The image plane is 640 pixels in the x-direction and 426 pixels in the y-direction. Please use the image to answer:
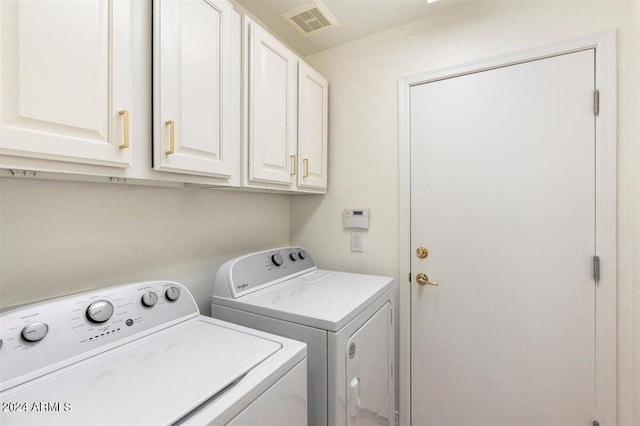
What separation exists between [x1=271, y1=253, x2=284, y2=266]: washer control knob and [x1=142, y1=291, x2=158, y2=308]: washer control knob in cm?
68

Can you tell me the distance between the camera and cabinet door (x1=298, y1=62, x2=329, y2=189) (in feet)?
5.82

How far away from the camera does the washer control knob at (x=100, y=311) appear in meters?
0.93

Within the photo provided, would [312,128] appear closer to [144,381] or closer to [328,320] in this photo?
[328,320]

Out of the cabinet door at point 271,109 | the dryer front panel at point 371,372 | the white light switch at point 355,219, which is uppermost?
the cabinet door at point 271,109

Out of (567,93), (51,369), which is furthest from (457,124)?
(51,369)

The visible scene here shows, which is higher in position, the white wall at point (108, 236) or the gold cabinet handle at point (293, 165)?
A: the gold cabinet handle at point (293, 165)

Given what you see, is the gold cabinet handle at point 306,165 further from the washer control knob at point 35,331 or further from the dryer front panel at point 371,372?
the washer control knob at point 35,331

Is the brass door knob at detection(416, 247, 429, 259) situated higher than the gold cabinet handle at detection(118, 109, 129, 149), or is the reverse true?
the gold cabinet handle at detection(118, 109, 129, 149)

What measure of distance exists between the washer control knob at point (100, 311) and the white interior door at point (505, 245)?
5.15 ft

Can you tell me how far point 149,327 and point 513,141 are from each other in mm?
1910

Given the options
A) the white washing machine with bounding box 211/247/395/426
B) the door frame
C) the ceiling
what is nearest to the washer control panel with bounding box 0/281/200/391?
the white washing machine with bounding box 211/247/395/426

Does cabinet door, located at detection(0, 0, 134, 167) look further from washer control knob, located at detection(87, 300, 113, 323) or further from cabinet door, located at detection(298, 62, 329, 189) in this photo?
cabinet door, located at detection(298, 62, 329, 189)

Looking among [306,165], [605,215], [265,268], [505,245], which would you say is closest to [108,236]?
[265,268]

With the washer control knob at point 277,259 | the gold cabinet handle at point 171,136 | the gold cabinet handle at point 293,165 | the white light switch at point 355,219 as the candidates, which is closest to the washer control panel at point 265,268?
the washer control knob at point 277,259
